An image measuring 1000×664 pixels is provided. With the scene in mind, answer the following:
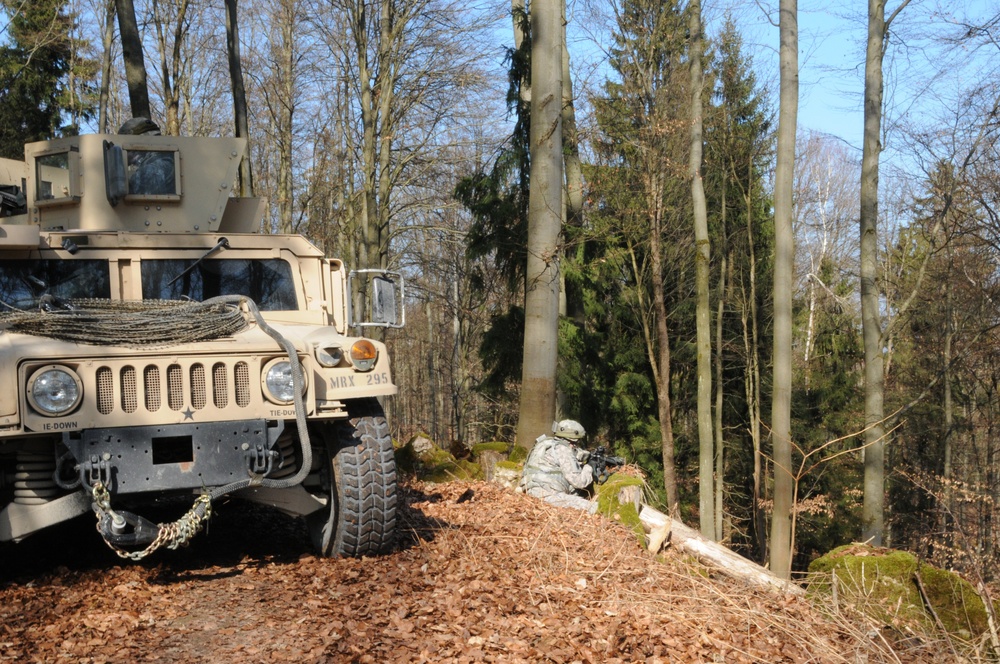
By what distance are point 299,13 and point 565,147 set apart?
32.2ft

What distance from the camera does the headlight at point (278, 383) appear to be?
551 centimetres

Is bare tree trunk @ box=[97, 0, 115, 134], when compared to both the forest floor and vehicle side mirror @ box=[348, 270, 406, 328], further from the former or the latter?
the forest floor

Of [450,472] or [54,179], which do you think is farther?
[450,472]

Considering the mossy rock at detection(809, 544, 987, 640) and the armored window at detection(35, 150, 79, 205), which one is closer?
the mossy rock at detection(809, 544, 987, 640)

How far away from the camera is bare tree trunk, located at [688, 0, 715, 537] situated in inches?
677

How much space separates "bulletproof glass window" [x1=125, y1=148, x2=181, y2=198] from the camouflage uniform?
3.83 metres

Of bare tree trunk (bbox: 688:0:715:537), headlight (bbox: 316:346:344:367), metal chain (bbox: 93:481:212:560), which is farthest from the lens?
bare tree trunk (bbox: 688:0:715:537)

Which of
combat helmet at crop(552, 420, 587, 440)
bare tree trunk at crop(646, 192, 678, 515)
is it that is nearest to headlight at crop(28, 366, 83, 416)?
combat helmet at crop(552, 420, 587, 440)

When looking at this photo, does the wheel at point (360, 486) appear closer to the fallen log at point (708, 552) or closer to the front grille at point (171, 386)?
the front grille at point (171, 386)

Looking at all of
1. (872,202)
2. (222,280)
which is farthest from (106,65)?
(222,280)

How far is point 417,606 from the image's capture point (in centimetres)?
509

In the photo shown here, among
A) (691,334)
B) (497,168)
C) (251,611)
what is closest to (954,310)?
(691,334)

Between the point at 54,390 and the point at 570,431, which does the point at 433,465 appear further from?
the point at 54,390

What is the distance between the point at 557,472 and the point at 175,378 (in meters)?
3.88
